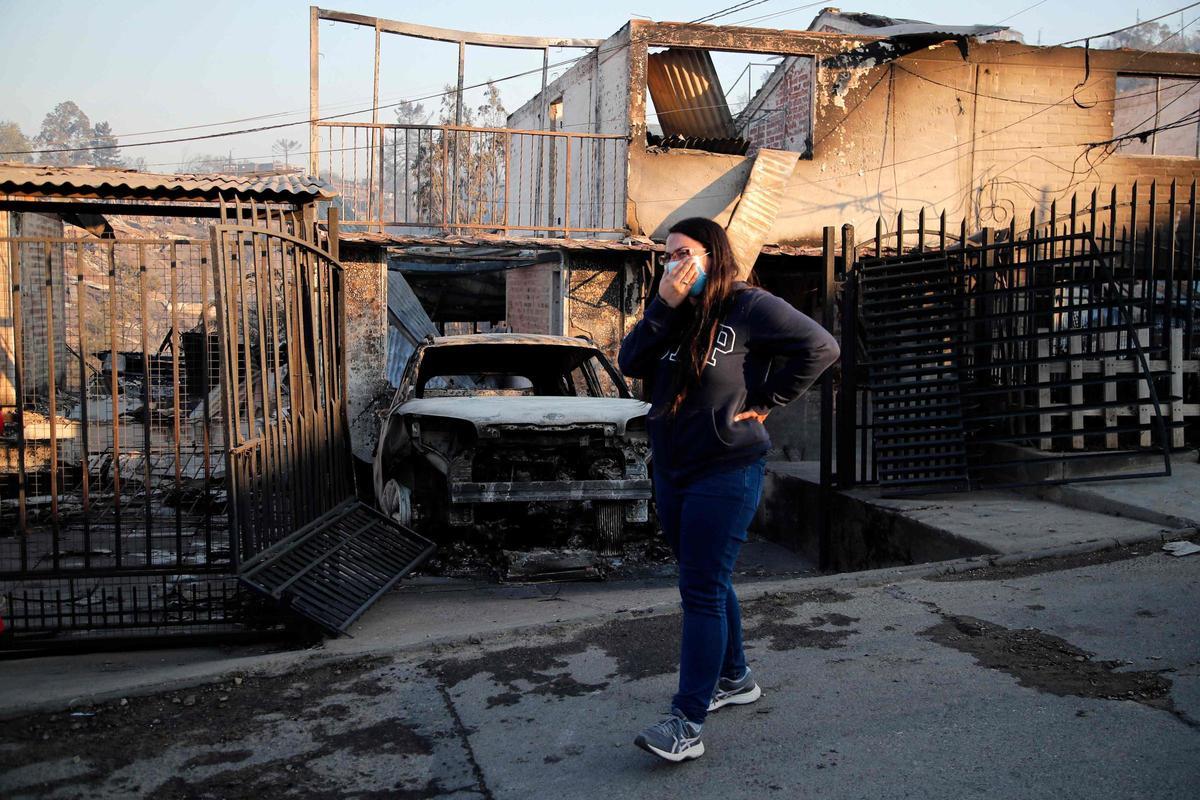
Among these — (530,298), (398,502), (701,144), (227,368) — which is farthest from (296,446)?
(701,144)

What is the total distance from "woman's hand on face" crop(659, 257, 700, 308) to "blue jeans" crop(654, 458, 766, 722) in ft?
1.83

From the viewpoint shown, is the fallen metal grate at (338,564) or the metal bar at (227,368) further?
the fallen metal grate at (338,564)

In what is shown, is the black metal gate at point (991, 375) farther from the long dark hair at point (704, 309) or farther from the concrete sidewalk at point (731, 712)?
the long dark hair at point (704, 309)

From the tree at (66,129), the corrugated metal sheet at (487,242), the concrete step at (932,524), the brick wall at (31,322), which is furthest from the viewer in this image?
the tree at (66,129)

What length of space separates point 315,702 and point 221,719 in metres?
0.32

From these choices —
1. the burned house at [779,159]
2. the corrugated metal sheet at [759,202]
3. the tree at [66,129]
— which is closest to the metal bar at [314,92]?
the burned house at [779,159]

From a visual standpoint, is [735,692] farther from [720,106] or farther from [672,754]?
[720,106]

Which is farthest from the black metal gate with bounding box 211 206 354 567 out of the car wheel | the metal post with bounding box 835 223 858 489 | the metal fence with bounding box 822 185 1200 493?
the metal post with bounding box 835 223 858 489

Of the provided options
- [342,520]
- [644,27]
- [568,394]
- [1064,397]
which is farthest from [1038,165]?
[342,520]

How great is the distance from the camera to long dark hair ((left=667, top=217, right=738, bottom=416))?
3.03 m

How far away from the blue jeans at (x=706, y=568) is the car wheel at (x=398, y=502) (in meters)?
4.04

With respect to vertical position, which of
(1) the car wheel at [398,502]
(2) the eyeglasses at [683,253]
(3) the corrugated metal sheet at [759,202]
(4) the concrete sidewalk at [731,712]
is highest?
(3) the corrugated metal sheet at [759,202]

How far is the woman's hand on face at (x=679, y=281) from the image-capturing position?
3.05 m

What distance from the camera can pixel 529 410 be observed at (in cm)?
664
